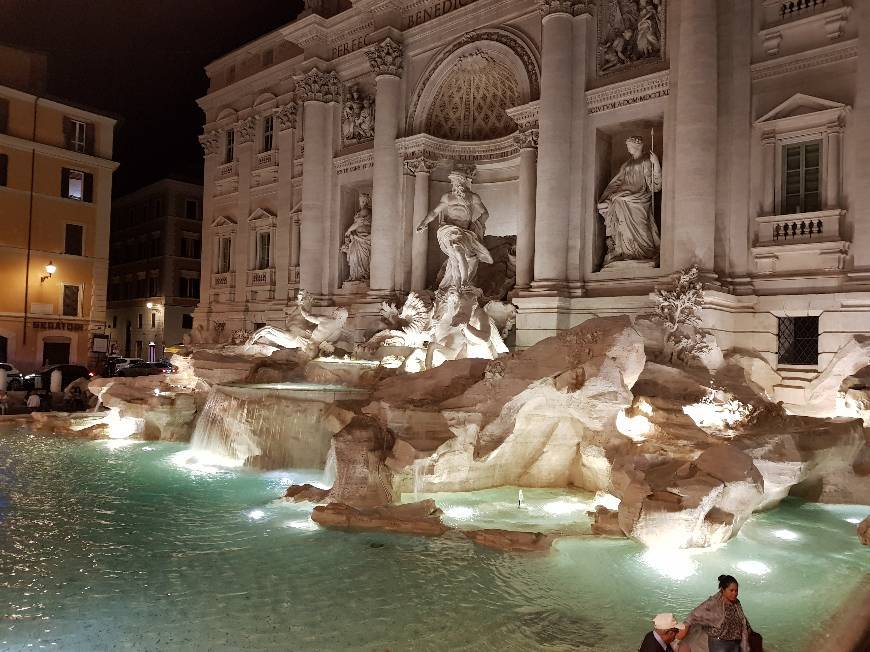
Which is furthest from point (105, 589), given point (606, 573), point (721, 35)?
point (721, 35)

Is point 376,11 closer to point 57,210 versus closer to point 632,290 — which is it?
point 632,290

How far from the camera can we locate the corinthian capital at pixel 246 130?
2359 centimetres

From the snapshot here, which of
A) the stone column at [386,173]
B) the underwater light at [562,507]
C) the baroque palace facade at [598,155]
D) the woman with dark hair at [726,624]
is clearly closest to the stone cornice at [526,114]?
the baroque palace facade at [598,155]

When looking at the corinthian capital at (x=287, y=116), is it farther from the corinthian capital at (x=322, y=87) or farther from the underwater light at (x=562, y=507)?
the underwater light at (x=562, y=507)

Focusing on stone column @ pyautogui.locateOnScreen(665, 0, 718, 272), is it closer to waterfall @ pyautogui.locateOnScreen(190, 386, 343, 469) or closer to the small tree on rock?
the small tree on rock

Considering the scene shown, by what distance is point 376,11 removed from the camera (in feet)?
61.2

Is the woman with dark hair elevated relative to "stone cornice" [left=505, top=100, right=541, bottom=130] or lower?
lower

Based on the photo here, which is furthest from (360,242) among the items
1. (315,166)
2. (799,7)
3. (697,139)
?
(799,7)

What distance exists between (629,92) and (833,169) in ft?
13.8

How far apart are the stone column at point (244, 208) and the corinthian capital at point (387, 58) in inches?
277

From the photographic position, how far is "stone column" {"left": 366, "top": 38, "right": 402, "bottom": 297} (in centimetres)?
1814

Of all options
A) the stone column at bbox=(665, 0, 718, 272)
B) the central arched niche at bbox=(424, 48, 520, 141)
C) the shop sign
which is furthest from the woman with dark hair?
the shop sign

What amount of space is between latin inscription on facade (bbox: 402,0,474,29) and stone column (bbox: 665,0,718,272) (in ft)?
21.0

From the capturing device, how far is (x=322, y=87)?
2025 cm
